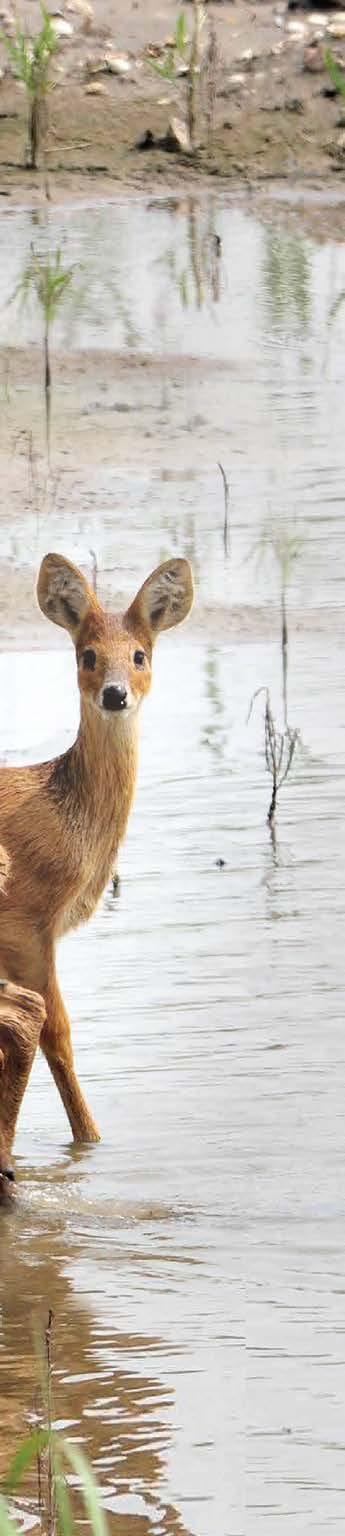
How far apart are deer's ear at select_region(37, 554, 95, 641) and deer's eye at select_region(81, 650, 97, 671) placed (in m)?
0.16

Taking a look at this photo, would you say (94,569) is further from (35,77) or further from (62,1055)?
(35,77)

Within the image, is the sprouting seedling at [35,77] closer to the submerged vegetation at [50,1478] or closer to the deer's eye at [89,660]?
the deer's eye at [89,660]

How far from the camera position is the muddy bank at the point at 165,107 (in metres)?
18.2

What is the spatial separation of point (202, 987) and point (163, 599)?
3.91 ft

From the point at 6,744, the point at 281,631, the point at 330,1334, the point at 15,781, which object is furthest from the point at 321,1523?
the point at 281,631

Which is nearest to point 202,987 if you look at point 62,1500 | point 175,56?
point 62,1500

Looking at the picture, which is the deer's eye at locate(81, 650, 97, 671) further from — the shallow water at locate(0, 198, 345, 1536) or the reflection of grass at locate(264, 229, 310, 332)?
the reflection of grass at locate(264, 229, 310, 332)

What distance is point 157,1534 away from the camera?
505cm

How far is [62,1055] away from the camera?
714 centimetres

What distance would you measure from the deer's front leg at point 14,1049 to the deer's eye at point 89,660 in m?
0.82

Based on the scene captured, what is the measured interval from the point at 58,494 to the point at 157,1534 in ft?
26.2

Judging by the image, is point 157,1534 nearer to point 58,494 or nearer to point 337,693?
point 337,693

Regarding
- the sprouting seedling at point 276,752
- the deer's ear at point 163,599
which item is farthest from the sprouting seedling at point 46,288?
the deer's ear at point 163,599

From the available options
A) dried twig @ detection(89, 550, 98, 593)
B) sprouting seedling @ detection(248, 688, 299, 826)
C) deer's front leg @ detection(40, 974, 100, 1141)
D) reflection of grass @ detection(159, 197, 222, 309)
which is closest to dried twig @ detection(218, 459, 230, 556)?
dried twig @ detection(89, 550, 98, 593)
